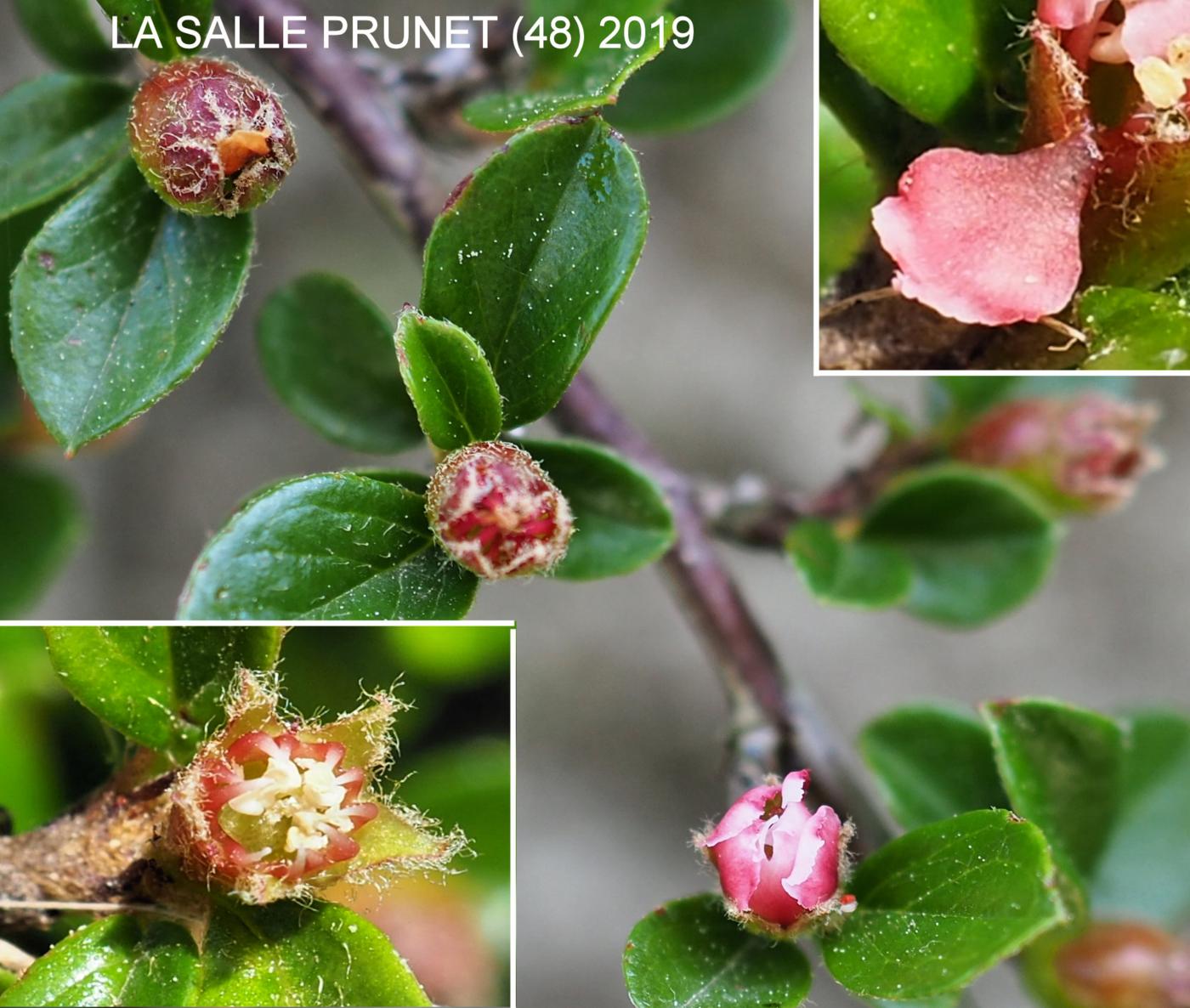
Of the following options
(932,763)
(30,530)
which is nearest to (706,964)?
(932,763)

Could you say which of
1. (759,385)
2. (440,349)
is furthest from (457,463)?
(759,385)

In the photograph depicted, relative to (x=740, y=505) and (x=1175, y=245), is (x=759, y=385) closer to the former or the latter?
(x=740, y=505)

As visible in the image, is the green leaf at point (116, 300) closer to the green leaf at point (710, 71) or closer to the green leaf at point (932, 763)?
the green leaf at point (710, 71)

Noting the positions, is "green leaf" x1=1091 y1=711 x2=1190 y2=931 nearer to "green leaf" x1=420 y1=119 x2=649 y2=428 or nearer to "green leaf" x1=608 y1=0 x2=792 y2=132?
"green leaf" x1=608 y1=0 x2=792 y2=132

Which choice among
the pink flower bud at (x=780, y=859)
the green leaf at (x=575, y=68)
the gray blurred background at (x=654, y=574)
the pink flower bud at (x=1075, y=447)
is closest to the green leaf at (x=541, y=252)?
the green leaf at (x=575, y=68)

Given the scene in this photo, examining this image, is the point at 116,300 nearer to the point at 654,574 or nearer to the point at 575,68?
the point at 575,68
